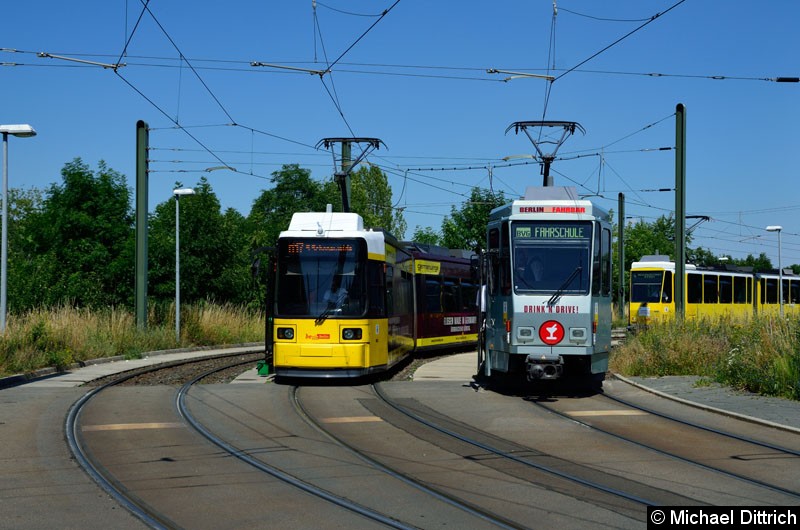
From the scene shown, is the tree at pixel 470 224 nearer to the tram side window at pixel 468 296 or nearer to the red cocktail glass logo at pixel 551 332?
the tram side window at pixel 468 296

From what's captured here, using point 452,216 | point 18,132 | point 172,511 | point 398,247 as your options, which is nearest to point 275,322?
point 398,247

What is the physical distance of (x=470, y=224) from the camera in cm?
4766

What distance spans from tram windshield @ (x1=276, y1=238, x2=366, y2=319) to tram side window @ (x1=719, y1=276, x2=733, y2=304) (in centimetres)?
2672

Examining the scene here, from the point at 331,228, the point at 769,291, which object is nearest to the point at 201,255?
the point at 331,228

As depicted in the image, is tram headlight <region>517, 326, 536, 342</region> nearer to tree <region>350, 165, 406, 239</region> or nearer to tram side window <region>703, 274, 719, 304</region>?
tram side window <region>703, 274, 719, 304</region>

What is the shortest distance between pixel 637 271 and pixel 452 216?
1127cm

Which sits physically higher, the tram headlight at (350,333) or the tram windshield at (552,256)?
the tram windshield at (552,256)

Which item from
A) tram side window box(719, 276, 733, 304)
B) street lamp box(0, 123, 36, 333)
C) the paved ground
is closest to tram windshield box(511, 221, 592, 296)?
the paved ground

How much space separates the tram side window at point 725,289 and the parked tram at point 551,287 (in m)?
26.1

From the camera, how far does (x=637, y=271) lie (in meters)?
40.9

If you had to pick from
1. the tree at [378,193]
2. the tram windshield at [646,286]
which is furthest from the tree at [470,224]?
the tree at [378,193]

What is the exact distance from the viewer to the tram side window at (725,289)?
4038 centimetres

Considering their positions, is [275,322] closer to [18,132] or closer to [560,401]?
[560,401]

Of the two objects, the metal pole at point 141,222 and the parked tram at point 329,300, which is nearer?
the parked tram at point 329,300
